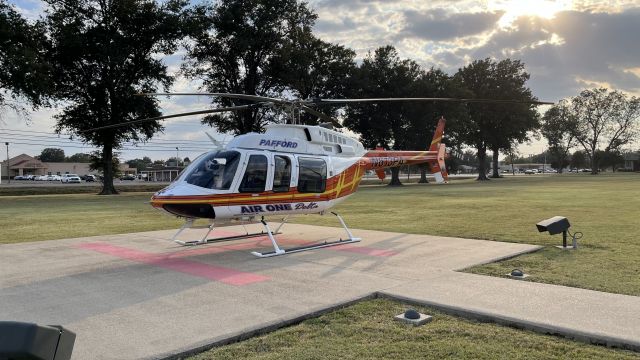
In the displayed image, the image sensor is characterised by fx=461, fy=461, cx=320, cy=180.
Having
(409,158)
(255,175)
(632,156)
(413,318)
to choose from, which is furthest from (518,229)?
(632,156)

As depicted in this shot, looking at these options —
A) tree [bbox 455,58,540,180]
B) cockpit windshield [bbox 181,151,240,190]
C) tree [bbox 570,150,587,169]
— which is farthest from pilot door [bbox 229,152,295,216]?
tree [bbox 570,150,587,169]

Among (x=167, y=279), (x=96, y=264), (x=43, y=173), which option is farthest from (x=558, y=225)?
(x=43, y=173)

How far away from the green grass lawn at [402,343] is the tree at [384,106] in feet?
151

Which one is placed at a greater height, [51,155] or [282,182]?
[51,155]

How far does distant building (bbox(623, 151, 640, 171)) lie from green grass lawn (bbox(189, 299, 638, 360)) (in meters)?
152

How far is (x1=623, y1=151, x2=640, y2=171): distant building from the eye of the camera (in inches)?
5153

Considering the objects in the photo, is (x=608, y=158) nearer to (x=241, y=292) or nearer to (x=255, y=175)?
(x=255, y=175)

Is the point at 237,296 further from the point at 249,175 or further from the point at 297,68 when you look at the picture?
the point at 297,68

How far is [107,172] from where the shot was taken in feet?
129

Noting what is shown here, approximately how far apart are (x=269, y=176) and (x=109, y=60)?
31.4 metres

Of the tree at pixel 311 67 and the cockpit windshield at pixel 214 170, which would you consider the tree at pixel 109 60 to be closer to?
the tree at pixel 311 67

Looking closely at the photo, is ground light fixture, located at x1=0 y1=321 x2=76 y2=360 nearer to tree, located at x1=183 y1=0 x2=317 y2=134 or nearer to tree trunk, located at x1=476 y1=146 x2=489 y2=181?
tree, located at x1=183 y1=0 x2=317 y2=134

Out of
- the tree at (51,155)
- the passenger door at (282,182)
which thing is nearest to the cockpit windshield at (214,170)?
the passenger door at (282,182)

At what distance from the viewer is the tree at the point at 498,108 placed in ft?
217
